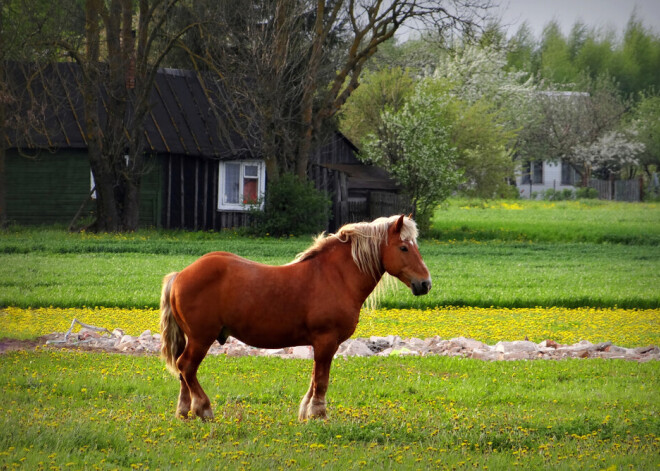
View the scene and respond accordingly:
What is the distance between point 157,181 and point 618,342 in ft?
86.9

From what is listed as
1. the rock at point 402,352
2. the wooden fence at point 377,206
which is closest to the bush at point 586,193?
the wooden fence at point 377,206

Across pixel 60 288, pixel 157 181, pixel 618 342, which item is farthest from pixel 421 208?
pixel 618 342

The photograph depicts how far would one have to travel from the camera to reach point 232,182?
39594 mm

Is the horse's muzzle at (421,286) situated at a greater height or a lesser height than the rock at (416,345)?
greater

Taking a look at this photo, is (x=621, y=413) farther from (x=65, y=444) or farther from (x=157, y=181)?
(x=157, y=181)

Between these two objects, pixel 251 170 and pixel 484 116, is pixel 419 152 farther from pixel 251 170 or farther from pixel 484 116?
pixel 484 116

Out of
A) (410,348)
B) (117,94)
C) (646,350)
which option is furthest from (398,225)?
(117,94)

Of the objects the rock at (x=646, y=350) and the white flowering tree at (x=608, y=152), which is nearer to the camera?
the rock at (x=646, y=350)

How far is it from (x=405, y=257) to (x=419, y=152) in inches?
1296

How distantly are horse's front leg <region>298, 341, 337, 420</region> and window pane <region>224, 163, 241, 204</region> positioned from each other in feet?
102

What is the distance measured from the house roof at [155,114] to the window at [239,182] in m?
0.99

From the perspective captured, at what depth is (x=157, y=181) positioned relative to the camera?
38.3 m

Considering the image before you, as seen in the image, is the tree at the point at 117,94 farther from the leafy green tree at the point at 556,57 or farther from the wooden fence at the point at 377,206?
the leafy green tree at the point at 556,57

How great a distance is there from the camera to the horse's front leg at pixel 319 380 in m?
8.56
